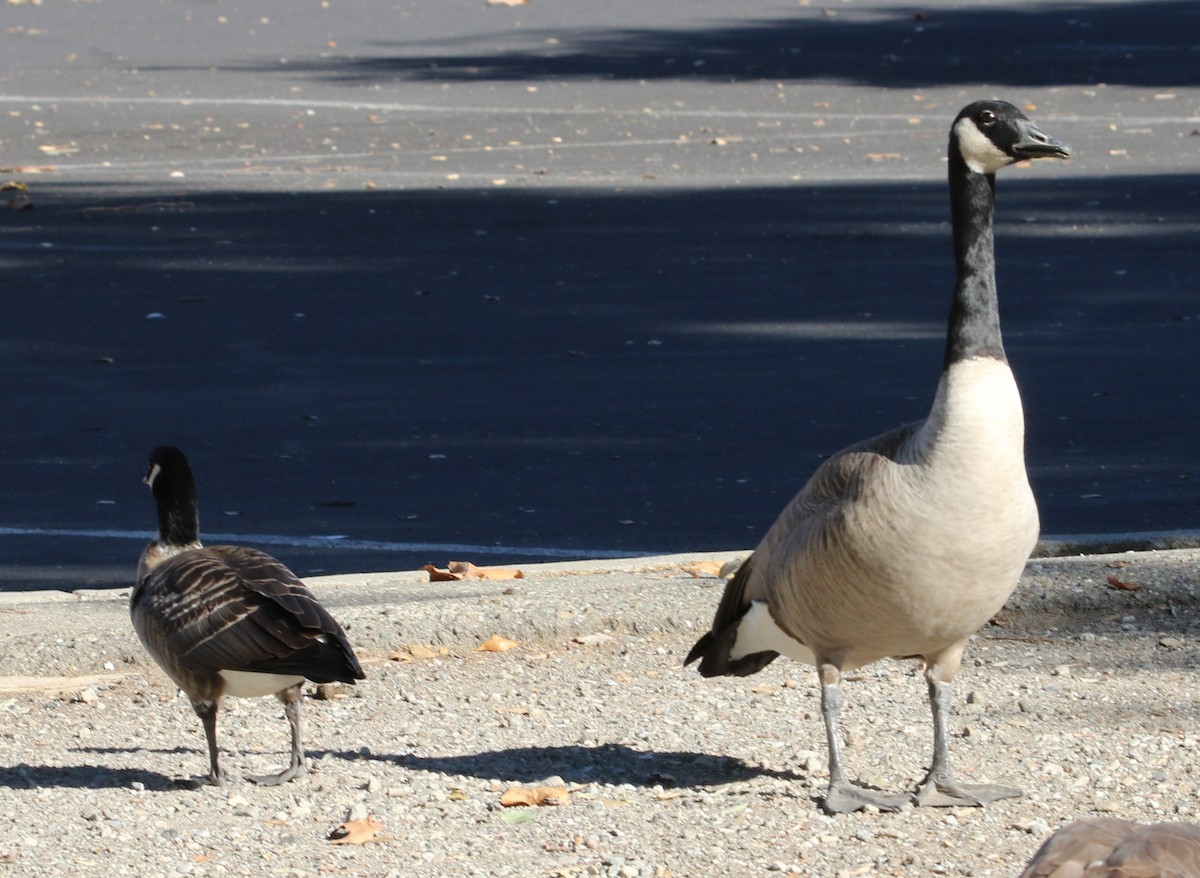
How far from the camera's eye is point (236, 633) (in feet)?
17.6

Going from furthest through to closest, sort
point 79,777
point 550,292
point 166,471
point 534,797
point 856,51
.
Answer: point 856,51, point 550,292, point 166,471, point 79,777, point 534,797

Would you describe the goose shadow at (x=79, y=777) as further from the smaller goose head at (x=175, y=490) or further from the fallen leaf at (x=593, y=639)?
the fallen leaf at (x=593, y=639)

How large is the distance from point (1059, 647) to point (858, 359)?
14.4ft

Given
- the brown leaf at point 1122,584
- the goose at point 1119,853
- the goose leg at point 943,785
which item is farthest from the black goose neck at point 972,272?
the brown leaf at point 1122,584

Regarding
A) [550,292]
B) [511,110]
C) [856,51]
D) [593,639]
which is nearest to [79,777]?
[593,639]

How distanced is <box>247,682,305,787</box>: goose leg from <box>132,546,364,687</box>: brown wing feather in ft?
0.71

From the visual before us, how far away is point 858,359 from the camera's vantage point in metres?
10.9

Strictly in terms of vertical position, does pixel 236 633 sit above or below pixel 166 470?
below

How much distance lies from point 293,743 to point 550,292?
24.6 feet

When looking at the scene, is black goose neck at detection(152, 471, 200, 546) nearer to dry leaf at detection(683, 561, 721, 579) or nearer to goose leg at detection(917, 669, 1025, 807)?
dry leaf at detection(683, 561, 721, 579)

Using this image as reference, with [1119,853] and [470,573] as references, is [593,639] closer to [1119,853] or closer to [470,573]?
[470,573]

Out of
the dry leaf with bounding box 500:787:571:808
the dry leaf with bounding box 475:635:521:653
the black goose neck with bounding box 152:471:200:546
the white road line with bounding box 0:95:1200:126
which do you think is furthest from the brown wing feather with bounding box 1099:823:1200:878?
the white road line with bounding box 0:95:1200:126

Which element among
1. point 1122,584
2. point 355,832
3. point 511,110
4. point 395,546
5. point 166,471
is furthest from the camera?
point 511,110

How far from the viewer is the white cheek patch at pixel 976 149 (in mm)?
5191
